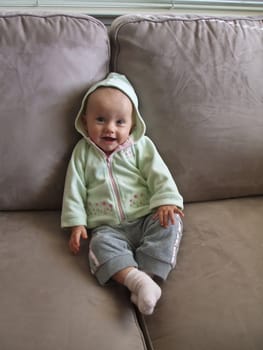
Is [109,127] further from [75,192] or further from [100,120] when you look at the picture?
[75,192]

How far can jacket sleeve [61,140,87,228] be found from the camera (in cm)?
130

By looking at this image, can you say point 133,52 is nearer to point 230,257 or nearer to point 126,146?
point 126,146

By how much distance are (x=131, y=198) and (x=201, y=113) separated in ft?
1.22

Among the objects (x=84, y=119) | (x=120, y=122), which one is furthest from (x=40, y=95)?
(x=120, y=122)

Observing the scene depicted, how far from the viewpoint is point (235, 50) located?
1.47 meters

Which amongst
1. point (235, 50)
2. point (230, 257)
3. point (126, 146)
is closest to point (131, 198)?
point (126, 146)

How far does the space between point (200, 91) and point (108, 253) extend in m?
0.62

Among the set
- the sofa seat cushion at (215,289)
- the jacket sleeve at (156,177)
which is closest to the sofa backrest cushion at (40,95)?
the jacket sleeve at (156,177)

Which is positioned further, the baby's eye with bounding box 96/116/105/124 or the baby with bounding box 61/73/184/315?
the baby's eye with bounding box 96/116/105/124

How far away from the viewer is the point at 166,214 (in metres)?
1.28

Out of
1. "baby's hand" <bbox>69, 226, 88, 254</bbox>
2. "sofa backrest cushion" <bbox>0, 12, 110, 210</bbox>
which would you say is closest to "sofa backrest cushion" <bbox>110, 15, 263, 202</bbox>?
"sofa backrest cushion" <bbox>0, 12, 110, 210</bbox>

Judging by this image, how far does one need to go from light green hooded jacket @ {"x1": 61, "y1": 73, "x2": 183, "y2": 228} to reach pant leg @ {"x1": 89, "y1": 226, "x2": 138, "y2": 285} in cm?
5

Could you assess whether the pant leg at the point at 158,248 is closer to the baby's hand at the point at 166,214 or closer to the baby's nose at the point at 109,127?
the baby's hand at the point at 166,214

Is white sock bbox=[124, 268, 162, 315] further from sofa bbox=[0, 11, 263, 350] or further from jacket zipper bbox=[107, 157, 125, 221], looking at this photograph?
jacket zipper bbox=[107, 157, 125, 221]
